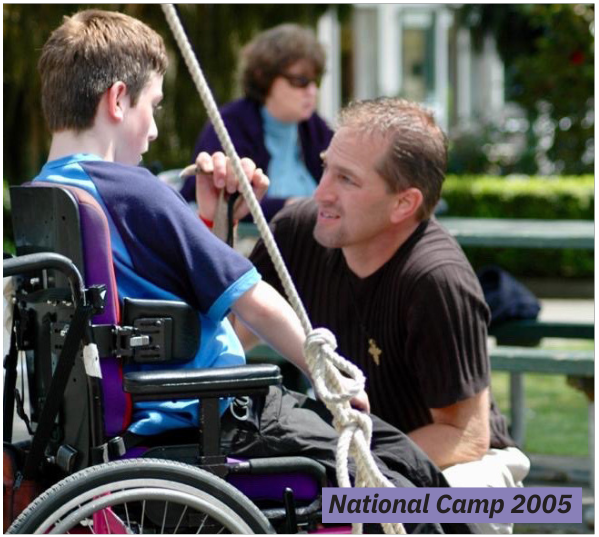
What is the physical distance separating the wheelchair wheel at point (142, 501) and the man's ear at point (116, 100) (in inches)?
32.3

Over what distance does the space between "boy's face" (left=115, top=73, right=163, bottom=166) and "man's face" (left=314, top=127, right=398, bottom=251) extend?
0.84 metres

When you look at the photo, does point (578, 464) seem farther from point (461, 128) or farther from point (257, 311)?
point (461, 128)

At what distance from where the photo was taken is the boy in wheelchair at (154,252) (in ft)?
8.65

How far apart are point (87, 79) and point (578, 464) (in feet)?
12.7

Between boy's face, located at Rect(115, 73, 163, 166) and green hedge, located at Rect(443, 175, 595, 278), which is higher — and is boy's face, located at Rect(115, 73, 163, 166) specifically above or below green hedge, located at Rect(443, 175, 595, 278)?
above

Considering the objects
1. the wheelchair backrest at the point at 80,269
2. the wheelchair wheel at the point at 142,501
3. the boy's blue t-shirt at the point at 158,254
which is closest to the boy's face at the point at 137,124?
the boy's blue t-shirt at the point at 158,254

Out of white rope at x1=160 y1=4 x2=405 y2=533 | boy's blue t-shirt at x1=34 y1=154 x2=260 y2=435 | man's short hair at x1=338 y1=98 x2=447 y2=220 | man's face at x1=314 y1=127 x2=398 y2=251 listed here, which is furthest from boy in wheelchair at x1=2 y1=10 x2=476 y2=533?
man's short hair at x1=338 y1=98 x2=447 y2=220

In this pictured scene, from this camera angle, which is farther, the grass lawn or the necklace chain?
the grass lawn

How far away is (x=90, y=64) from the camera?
9.00 ft

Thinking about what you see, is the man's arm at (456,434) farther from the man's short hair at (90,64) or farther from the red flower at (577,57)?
the red flower at (577,57)

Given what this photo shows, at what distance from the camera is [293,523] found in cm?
260

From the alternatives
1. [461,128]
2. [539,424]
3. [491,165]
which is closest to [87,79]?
[539,424]

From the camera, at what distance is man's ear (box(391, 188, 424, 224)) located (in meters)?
3.55

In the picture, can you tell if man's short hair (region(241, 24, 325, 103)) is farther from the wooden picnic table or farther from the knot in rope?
the knot in rope
